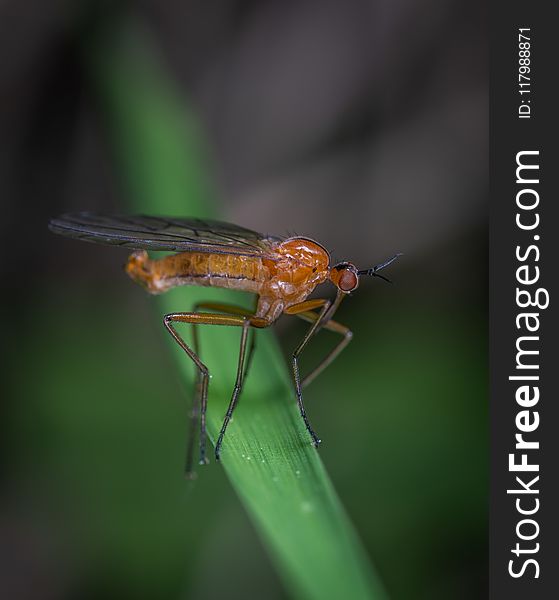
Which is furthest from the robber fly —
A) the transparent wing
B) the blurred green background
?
the blurred green background

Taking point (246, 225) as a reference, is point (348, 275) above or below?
below

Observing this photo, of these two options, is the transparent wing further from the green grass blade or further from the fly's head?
the green grass blade

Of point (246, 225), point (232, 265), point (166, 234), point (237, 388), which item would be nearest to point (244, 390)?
point (237, 388)

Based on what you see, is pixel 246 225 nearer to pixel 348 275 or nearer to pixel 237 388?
pixel 348 275

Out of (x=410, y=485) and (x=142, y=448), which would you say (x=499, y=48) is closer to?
(x=410, y=485)

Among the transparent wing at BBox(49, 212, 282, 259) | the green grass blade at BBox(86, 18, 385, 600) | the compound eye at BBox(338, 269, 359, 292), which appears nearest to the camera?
the green grass blade at BBox(86, 18, 385, 600)

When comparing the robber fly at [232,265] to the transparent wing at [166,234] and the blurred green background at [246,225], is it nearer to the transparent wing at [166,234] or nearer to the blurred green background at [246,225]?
the transparent wing at [166,234]

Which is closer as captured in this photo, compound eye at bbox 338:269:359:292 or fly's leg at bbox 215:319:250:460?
fly's leg at bbox 215:319:250:460
